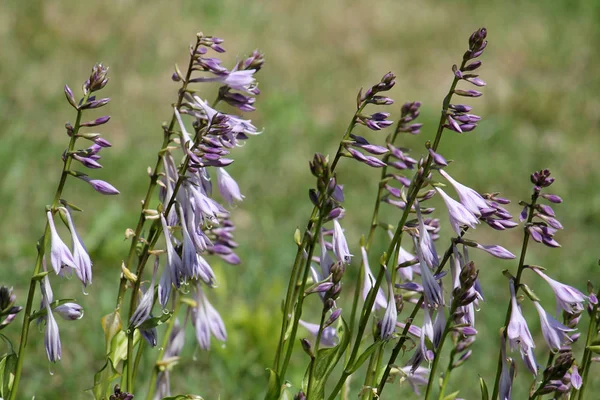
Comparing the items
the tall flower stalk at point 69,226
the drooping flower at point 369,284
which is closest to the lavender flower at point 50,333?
the tall flower stalk at point 69,226

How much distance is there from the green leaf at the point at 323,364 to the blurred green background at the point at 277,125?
4.65 ft

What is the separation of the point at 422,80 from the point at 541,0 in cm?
327

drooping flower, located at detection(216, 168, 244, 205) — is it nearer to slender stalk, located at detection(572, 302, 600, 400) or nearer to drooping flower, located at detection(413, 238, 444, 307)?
drooping flower, located at detection(413, 238, 444, 307)

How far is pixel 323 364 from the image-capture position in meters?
2.31

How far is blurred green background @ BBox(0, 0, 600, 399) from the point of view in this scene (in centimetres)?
427

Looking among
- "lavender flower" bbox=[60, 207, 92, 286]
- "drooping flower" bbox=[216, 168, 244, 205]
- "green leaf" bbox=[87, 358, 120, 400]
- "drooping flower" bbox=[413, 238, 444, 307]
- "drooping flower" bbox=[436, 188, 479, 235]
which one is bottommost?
"green leaf" bbox=[87, 358, 120, 400]

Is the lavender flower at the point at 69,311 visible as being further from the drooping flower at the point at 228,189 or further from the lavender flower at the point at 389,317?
the lavender flower at the point at 389,317

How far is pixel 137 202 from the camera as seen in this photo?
5605 millimetres

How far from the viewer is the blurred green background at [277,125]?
14.0 feet

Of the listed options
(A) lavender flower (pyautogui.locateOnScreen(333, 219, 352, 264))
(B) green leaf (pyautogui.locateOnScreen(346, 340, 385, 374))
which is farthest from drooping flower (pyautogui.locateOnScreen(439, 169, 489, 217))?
(B) green leaf (pyautogui.locateOnScreen(346, 340, 385, 374))

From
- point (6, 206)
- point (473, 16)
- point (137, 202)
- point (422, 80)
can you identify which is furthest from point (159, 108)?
point (473, 16)

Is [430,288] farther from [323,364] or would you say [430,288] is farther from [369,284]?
[323,364]

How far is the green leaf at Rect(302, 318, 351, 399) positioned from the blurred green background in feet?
4.65

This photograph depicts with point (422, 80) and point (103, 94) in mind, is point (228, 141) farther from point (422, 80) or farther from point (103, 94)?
point (422, 80)
